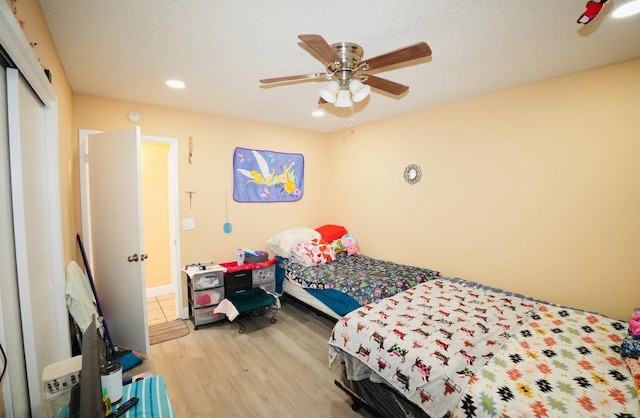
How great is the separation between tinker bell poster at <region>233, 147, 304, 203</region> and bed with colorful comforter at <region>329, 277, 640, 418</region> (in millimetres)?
2363

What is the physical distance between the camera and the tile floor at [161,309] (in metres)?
3.40

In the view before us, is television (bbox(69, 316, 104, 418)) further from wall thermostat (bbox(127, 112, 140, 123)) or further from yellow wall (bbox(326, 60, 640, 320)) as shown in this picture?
yellow wall (bbox(326, 60, 640, 320))

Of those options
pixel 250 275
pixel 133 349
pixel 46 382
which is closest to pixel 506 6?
pixel 46 382

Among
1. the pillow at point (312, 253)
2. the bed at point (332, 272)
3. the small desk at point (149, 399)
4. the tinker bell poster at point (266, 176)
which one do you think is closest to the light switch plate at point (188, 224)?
the tinker bell poster at point (266, 176)

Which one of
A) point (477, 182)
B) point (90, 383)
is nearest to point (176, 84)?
point (90, 383)

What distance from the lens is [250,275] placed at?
346cm

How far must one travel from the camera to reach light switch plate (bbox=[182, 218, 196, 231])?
131 inches

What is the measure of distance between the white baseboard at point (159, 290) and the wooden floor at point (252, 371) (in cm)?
131

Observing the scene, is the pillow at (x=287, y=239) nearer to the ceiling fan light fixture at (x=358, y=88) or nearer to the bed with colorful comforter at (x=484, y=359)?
the bed with colorful comforter at (x=484, y=359)

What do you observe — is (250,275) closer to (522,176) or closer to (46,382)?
(46,382)

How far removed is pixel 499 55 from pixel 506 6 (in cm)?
60

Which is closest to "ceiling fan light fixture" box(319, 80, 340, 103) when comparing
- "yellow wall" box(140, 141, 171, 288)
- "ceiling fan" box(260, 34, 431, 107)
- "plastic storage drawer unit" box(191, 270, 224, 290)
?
"ceiling fan" box(260, 34, 431, 107)

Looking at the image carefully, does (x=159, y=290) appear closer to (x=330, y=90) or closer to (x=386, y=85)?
(x=330, y=90)

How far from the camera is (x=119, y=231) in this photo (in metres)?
2.58
